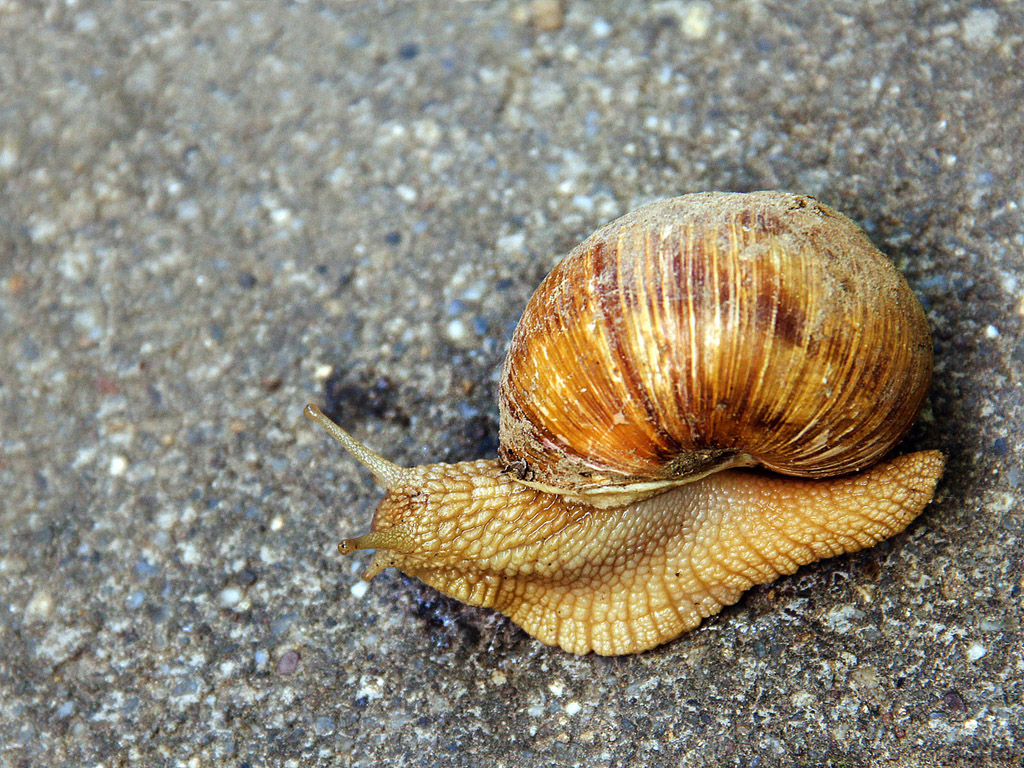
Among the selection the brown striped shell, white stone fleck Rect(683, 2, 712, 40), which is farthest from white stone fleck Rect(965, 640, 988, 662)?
white stone fleck Rect(683, 2, 712, 40)

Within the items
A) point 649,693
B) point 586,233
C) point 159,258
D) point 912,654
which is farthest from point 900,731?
point 159,258

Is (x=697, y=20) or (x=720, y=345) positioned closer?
(x=720, y=345)

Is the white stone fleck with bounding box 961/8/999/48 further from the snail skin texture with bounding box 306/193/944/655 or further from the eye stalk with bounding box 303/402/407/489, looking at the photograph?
the eye stalk with bounding box 303/402/407/489

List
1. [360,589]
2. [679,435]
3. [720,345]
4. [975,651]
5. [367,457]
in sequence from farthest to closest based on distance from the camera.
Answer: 1. [360,589]
2. [367,457]
3. [975,651]
4. [679,435]
5. [720,345]

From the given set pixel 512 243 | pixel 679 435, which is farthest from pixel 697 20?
pixel 679 435

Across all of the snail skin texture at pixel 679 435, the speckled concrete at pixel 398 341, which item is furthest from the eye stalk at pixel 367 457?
the speckled concrete at pixel 398 341

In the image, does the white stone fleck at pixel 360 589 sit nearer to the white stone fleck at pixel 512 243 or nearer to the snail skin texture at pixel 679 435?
the snail skin texture at pixel 679 435

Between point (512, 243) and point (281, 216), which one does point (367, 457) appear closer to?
point (512, 243)

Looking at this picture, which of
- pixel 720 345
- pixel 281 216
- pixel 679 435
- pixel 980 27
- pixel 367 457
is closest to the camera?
pixel 720 345
